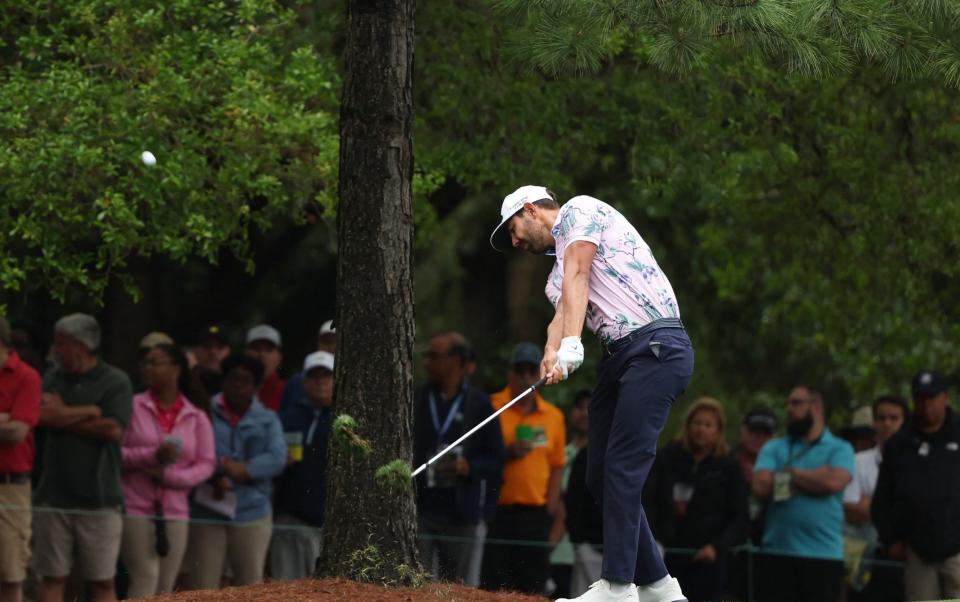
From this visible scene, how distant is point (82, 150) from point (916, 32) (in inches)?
183

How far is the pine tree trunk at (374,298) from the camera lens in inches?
300

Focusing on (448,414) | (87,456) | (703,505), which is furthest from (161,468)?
(703,505)

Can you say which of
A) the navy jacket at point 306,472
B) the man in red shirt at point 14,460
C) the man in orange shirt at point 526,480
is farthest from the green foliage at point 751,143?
the man in red shirt at point 14,460

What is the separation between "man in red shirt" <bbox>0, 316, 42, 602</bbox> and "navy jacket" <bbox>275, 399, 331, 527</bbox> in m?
2.08

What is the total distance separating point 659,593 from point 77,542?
4.69 meters

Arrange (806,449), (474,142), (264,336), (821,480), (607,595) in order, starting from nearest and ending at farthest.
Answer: (607,595)
(821,480)
(806,449)
(474,142)
(264,336)

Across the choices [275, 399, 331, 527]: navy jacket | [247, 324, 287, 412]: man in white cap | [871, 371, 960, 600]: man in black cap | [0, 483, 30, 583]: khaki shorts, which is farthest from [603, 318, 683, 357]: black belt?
[247, 324, 287, 412]: man in white cap

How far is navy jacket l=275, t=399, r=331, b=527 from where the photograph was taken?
11945 mm

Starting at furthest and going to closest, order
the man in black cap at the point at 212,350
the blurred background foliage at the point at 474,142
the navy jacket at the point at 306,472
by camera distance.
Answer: the man in black cap at the point at 212,350 → the navy jacket at the point at 306,472 → the blurred background foliage at the point at 474,142

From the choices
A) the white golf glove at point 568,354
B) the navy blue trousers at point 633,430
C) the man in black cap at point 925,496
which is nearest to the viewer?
the white golf glove at point 568,354

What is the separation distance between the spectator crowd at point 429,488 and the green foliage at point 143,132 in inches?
39.1

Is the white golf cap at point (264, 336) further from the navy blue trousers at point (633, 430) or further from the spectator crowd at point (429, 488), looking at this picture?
the navy blue trousers at point (633, 430)

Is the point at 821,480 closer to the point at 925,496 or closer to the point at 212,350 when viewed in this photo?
the point at 925,496

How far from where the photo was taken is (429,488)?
11711 millimetres
